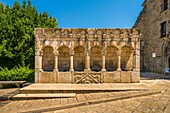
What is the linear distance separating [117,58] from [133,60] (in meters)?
1.03

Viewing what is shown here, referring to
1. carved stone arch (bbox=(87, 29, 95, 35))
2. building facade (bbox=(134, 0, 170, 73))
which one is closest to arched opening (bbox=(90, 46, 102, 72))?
carved stone arch (bbox=(87, 29, 95, 35))

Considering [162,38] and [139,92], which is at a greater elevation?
[162,38]

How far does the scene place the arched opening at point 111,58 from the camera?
10258 millimetres

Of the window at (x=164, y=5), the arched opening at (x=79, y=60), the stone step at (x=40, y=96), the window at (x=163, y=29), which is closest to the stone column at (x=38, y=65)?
the arched opening at (x=79, y=60)

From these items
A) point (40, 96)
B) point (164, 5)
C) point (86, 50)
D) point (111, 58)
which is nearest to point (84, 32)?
point (86, 50)

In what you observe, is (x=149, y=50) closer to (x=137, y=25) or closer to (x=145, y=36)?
(x=145, y=36)

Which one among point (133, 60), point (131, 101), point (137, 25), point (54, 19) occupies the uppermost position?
point (137, 25)

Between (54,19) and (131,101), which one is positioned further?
(54,19)

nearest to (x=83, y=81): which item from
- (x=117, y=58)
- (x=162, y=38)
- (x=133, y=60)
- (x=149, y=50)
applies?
(x=117, y=58)

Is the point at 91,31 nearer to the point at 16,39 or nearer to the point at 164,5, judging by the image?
the point at 16,39

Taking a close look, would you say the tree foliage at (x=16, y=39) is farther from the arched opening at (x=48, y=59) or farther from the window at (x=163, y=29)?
the window at (x=163, y=29)

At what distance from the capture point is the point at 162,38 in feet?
57.6

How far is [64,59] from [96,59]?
217cm

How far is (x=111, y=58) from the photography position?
1030 centimetres
